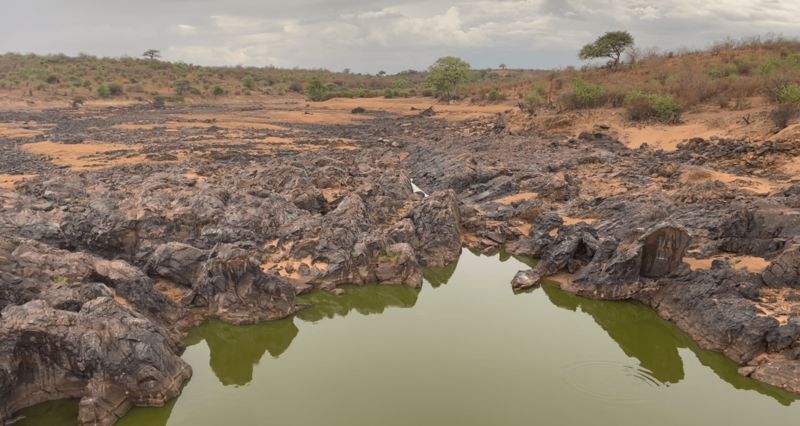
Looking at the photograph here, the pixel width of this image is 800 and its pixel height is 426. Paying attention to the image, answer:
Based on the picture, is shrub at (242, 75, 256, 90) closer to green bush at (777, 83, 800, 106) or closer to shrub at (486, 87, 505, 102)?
shrub at (486, 87, 505, 102)

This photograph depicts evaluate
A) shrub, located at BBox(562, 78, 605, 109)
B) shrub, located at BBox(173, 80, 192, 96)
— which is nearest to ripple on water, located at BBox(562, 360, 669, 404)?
shrub, located at BBox(562, 78, 605, 109)

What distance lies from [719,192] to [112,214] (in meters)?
20.4

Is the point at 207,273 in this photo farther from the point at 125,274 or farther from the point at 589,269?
the point at 589,269

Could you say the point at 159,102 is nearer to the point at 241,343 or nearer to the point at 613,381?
the point at 241,343

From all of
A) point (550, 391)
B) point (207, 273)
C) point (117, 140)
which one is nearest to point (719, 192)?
point (550, 391)

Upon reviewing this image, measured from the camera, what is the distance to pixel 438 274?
55.0 ft

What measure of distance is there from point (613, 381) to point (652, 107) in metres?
25.6

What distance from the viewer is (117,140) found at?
35.2 metres

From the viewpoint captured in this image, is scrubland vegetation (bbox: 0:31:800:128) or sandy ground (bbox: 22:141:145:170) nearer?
sandy ground (bbox: 22:141:145:170)

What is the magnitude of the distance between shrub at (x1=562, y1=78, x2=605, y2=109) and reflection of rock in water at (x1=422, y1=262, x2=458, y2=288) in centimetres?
2481

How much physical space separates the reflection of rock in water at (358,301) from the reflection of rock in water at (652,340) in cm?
439

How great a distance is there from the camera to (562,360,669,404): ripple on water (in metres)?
10.4

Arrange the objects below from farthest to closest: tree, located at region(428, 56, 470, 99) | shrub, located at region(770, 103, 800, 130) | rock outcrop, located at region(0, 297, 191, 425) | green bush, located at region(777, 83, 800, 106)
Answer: tree, located at region(428, 56, 470, 99)
green bush, located at region(777, 83, 800, 106)
shrub, located at region(770, 103, 800, 130)
rock outcrop, located at region(0, 297, 191, 425)

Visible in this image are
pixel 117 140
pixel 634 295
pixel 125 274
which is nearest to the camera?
pixel 125 274
